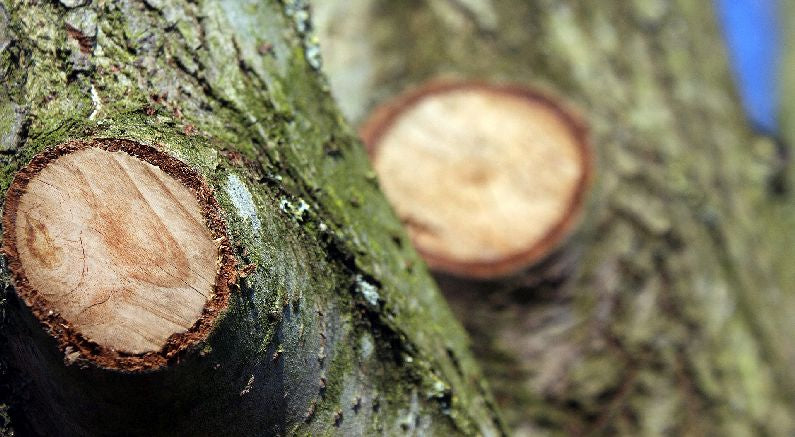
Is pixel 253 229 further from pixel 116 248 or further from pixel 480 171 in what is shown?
pixel 480 171

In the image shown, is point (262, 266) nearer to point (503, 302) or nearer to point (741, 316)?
point (503, 302)

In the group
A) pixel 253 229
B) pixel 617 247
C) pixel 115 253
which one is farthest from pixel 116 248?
pixel 617 247

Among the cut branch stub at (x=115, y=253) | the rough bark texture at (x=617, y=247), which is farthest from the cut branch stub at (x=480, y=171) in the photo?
the cut branch stub at (x=115, y=253)

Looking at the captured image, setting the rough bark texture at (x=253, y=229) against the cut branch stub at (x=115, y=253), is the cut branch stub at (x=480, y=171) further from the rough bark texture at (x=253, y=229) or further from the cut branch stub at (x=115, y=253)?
the cut branch stub at (x=115, y=253)

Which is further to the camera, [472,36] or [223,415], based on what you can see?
[472,36]

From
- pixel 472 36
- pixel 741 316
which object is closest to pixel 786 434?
pixel 741 316
